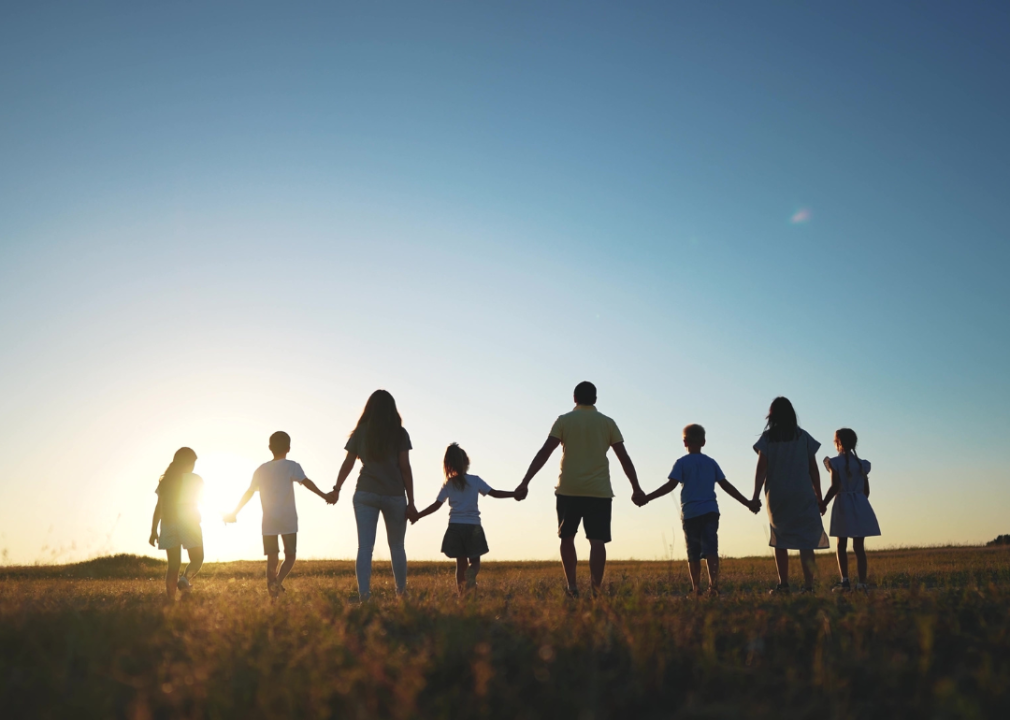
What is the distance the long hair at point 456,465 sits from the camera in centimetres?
1055

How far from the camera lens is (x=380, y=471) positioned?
27.9 feet

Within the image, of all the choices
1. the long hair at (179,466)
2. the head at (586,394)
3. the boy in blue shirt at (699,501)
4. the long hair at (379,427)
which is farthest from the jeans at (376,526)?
the long hair at (179,466)

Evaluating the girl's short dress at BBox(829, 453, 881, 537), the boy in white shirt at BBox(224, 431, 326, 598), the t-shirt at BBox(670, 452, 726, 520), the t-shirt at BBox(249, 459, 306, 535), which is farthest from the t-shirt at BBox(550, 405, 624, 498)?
the girl's short dress at BBox(829, 453, 881, 537)

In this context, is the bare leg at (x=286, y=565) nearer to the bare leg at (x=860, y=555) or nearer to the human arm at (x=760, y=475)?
the human arm at (x=760, y=475)

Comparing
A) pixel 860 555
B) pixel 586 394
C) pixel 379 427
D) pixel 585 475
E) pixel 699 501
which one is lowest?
pixel 860 555

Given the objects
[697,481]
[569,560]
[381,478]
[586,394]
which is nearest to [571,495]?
[569,560]

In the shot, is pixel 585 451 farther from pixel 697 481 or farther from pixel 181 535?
pixel 181 535

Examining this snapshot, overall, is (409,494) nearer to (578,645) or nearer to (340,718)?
(578,645)

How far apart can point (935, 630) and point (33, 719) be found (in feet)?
16.2

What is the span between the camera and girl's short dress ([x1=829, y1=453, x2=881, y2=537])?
1006cm

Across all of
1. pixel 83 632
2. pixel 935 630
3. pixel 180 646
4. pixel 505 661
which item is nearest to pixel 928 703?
pixel 935 630

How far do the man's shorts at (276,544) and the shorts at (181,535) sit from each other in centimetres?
148

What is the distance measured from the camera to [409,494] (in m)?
8.76

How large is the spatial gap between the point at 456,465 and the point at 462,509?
0.64 m
